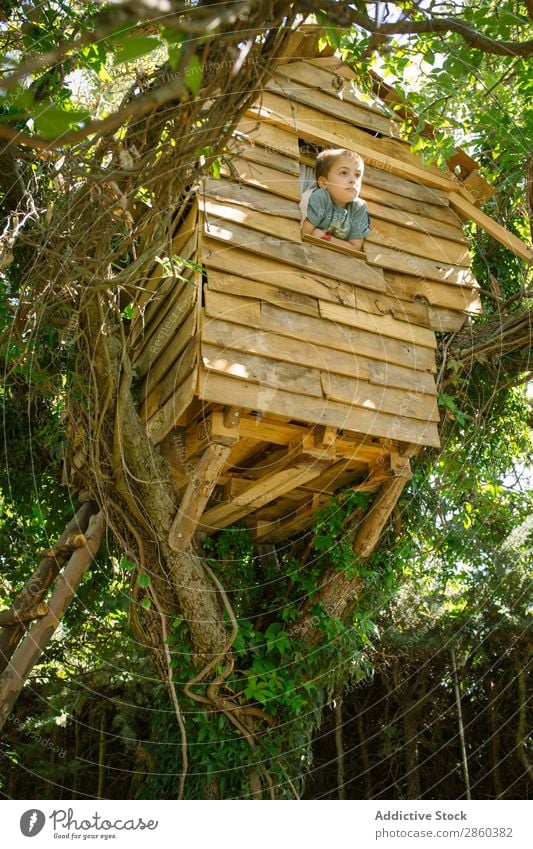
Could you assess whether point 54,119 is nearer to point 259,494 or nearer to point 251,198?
point 251,198

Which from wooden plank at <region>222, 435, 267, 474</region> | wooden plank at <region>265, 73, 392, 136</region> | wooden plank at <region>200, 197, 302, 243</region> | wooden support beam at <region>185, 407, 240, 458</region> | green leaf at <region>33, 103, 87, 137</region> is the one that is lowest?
green leaf at <region>33, 103, 87, 137</region>

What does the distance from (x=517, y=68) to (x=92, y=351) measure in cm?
301

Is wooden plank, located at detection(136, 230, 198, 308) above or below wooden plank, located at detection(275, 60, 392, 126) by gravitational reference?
below

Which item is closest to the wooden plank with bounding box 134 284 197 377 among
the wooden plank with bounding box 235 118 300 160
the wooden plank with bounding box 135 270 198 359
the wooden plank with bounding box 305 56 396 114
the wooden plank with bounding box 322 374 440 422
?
the wooden plank with bounding box 135 270 198 359

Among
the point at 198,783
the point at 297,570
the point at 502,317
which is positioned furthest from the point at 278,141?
the point at 198,783

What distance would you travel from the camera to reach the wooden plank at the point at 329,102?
505cm

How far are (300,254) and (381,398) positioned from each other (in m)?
0.92

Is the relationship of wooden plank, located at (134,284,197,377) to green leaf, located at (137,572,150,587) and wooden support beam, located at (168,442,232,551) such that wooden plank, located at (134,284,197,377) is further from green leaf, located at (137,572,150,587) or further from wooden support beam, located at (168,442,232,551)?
green leaf, located at (137,572,150,587)

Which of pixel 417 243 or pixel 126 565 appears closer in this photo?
pixel 126 565

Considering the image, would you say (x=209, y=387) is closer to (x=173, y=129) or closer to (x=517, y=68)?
(x=173, y=129)

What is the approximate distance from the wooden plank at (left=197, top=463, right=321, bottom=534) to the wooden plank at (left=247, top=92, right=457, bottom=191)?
193 cm

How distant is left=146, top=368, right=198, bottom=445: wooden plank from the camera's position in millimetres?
4298

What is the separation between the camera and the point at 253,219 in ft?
15.2

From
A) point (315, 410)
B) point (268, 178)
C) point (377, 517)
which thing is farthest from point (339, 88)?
point (377, 517)
